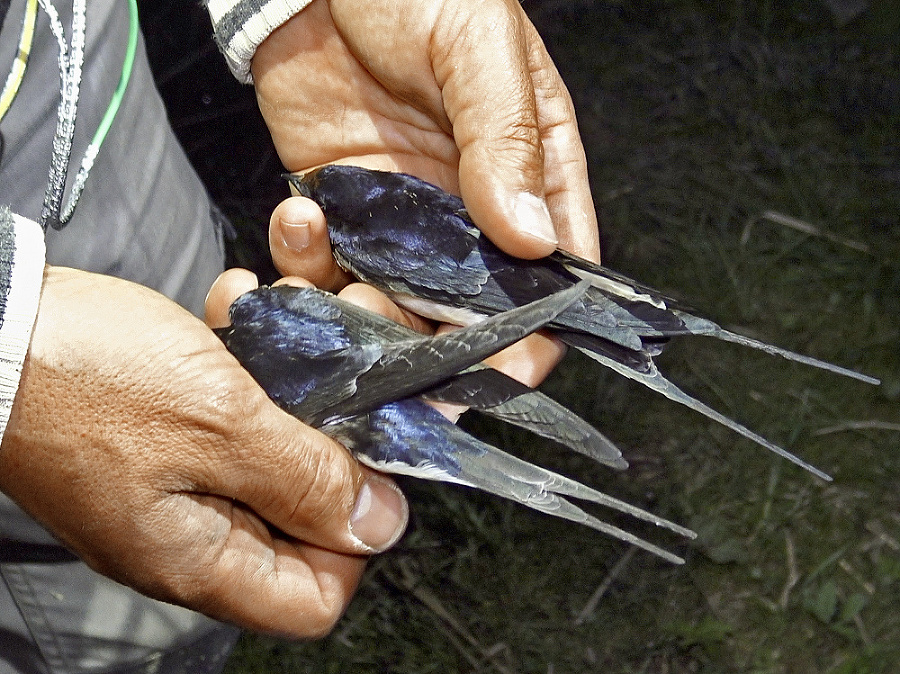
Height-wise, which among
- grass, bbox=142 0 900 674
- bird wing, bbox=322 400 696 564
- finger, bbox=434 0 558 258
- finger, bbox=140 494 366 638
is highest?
finger, bbox=434 0 558 258

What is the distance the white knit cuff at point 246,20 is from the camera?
2525 millimetres

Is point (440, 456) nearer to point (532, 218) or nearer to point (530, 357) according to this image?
point (530, 357)

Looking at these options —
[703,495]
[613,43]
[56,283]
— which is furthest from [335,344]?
A: [613,43]

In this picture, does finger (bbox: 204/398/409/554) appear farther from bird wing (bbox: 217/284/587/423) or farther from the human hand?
the human hand

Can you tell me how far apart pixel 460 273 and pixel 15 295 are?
38.2 inches

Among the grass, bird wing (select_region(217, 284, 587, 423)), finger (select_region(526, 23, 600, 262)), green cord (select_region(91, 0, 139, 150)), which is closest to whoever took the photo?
bird wing (select_region(217, 284, 587, 423))

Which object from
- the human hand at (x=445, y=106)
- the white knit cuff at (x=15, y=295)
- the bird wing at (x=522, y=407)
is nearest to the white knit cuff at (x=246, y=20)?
the human hand at (x=445, y=106)

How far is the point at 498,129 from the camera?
2156mm

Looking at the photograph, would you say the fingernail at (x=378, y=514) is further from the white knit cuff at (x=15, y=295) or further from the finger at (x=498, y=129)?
the white knit cuff at (x=15, y=295)

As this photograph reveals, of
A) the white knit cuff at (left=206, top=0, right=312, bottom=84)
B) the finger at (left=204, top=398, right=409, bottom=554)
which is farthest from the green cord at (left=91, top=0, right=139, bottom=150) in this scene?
the finger at (left=204, top=398, right=409, bottom=554)

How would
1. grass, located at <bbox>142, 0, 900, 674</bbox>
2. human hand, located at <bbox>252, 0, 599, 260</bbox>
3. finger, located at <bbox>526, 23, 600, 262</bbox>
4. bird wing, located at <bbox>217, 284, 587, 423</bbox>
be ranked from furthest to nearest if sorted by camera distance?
grass, located at <bbox>142, 0, 900, 674</bbox> → finger, located at <bbox>526, 23, 600, 262</bbox> → human hand, located at <bbox>252, 0, 599, 260</bbox> → bird wing, located at <bbox>217, 284, 587, 423</bbox>

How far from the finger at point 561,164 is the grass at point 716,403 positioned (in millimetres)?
1324

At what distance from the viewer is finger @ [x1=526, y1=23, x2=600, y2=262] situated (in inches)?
95.1

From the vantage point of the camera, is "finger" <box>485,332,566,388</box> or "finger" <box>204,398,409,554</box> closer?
"finger" <box>204,398,409,554</box>
